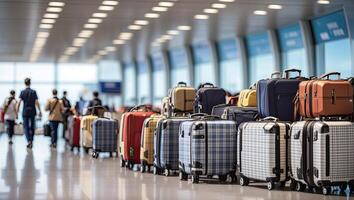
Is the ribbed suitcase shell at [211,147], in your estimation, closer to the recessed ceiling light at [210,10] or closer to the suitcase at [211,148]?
the suitcase at [211,148]

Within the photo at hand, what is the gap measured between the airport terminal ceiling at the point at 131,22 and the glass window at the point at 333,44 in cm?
56

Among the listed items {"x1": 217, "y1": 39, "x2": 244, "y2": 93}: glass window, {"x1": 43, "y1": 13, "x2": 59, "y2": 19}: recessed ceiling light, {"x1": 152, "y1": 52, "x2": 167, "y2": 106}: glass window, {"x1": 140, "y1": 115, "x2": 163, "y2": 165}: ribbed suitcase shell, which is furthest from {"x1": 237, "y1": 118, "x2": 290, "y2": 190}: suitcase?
{"x1": 152, "y1": 52, "x2": 167, "y2": 106}: glass window

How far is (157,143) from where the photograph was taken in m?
10.0

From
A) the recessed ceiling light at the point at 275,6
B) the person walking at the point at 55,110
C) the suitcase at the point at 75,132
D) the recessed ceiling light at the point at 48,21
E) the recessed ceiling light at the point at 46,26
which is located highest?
the recessed ceiling light at the point at 275,6

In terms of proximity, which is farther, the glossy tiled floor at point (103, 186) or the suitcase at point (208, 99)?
the suitcase at point (208, 99)

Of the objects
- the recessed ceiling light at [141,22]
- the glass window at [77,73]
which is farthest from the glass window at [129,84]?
the recessed ceiling light at [141,22]

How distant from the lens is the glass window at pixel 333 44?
18.8 metres

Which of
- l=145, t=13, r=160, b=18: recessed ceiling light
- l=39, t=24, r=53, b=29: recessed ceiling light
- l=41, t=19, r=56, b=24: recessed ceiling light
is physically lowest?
l=39, t=24, r=53, b=29: recessed ceiling light

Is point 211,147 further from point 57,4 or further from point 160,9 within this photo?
point 160,9

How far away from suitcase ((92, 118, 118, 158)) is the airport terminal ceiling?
3330 mm

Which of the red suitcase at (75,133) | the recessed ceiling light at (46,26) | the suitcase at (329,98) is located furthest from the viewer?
the recessed ceiling light at (46,26)

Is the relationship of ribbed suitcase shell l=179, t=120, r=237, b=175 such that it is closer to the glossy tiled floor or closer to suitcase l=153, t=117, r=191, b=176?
the glossy tiled floor

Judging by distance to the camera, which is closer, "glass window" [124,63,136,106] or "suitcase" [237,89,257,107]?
"suitcase" [237,89,257,107]

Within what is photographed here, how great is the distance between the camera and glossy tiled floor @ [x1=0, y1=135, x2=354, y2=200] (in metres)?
7.41
